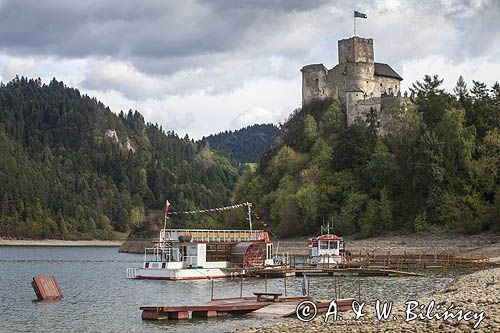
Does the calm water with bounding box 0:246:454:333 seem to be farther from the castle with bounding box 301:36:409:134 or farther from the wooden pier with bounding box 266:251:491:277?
the castle with bounding box 301:36:409:134

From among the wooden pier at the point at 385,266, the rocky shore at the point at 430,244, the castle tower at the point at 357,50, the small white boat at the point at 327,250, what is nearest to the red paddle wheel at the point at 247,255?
the wooden pier at the point at 385,266

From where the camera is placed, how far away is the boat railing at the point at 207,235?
2576 inches

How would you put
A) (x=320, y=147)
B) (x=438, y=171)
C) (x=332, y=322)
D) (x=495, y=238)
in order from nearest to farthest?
(x=332, y=322) < (x=495, y=238) < (x=438, y=171) < (x=320, y=147)

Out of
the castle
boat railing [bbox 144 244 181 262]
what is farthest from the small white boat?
the castle

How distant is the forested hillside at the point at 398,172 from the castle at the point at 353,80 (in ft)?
9.57

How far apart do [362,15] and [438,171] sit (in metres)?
39.7

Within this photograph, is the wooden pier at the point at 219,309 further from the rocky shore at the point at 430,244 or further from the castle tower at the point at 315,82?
the castle tower at the point at 315,82

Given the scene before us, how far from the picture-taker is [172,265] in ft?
207

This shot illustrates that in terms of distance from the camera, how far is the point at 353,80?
12169 cm

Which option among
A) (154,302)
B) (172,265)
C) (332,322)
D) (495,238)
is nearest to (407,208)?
(495,238)

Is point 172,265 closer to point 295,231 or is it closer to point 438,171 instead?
point 438,171

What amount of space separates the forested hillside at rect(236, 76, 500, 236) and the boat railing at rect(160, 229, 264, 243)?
2643cm

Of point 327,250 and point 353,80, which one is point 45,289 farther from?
point 353,80

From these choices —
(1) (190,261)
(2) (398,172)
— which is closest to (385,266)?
(1) (190,261)
